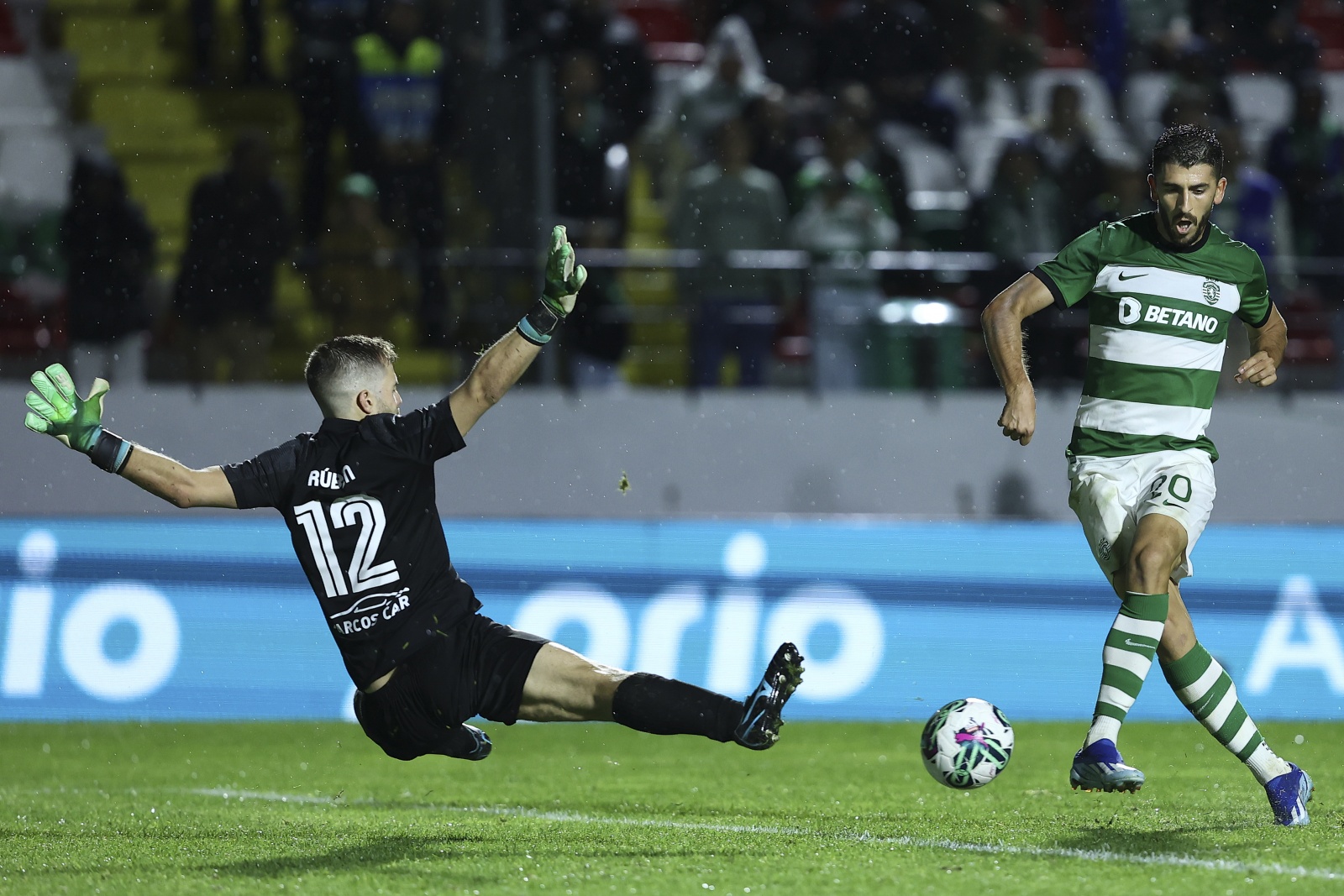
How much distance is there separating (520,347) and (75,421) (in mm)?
1243

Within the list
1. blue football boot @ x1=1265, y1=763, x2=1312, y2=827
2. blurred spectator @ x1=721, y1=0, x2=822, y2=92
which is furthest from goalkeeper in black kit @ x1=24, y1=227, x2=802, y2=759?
blurred spectator @ x1=721, y1=0, x2=822, y2=92

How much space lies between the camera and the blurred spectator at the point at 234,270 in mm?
9953

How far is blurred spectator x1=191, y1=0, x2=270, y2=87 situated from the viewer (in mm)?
11445

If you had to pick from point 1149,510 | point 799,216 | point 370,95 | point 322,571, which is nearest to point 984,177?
point 799,216

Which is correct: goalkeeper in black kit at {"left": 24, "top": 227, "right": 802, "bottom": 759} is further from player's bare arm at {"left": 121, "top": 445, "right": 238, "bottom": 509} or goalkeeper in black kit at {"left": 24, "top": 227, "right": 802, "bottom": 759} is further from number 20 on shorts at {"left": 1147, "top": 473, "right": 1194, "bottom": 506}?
number 20 on shorts at {"left": 1147, "top": 473, "right": 1194, "bottom": 506}

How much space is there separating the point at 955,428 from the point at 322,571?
5.78m

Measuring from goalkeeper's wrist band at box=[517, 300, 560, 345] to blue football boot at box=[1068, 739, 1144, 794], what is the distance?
1.92m

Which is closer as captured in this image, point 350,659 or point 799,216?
point 350,659

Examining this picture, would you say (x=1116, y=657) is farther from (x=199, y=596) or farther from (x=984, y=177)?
(x=984, y=177)

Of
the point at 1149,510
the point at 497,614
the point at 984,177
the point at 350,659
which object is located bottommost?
the point at 497,614

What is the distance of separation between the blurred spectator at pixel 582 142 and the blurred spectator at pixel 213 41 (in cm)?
Answer: 218

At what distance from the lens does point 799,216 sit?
10.4 m

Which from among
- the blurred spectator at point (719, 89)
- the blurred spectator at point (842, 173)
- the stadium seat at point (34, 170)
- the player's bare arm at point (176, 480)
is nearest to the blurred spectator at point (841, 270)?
the blurred spectator at point (842, 173)

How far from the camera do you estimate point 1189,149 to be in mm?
5238
